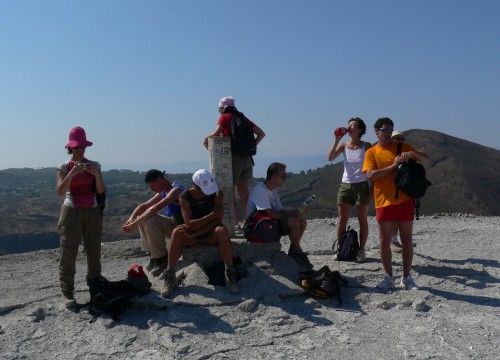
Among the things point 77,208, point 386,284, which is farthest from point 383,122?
point 77,208

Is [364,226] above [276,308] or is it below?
above

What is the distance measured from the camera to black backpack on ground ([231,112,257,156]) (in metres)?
6.70

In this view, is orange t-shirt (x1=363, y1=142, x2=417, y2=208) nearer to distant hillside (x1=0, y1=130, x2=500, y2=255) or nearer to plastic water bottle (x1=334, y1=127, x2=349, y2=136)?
plastic water bottle (x1=334, y1=127, x2=349, y2=136)

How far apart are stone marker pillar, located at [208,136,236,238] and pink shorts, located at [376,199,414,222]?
6.93ft

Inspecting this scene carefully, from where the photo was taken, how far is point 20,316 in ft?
18.1

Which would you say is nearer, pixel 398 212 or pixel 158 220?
pixel 398 212

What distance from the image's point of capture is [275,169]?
19.8 ft

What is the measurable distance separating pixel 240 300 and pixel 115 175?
68.1 m

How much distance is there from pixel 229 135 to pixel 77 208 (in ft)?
7.45

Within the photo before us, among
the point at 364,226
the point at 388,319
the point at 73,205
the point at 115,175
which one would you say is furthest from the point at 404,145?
the point at 115,175

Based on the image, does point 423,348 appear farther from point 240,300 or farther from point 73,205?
A: point 73,205

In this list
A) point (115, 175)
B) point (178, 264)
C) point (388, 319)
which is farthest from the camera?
point (115, 175)

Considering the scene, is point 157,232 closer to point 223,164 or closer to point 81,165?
point 223,164

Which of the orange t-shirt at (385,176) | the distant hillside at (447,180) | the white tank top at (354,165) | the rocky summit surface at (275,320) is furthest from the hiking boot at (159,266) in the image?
the distant hillside at (447,180)
